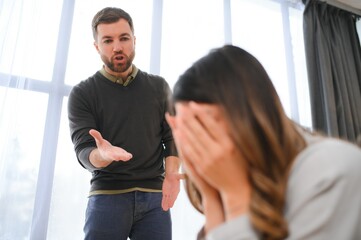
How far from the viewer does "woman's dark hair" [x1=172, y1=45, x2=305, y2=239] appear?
0.52 m

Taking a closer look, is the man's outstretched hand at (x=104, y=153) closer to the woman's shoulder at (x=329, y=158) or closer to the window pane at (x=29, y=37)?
the woman's shoulder at (x=329, y=158)

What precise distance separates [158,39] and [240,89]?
1.72 metres

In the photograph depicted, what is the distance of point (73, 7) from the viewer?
76.0 inches

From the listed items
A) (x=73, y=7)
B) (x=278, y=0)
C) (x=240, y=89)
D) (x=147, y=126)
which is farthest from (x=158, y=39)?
(x=240, y=89)

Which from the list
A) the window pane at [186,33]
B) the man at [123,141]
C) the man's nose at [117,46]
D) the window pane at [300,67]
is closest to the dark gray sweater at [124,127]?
the man at [123,141]

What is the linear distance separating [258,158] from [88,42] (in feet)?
5.46

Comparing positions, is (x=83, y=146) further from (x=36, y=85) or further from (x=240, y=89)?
(x=240, y=89)

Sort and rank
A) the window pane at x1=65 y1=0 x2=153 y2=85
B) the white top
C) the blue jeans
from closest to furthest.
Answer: the white top → the blue jeans → the window pane at x1=65 y1=0 x2=153 y2=85

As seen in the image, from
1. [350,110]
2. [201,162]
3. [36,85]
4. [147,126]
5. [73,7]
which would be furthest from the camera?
[350,110]

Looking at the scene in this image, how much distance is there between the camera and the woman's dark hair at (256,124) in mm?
515

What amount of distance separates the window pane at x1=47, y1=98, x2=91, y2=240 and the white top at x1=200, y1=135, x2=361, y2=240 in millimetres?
1382

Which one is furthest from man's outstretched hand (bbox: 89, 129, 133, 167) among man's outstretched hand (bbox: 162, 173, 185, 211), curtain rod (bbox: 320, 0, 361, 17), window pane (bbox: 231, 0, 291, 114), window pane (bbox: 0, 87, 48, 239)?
curtain rod (bbox: 320, 0, 361, 17)

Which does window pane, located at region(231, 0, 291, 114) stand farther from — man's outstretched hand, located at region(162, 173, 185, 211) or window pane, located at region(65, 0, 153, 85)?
man's outstretched hand, located at region(162, 173, 185, 211)

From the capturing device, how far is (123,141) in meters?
1.43
